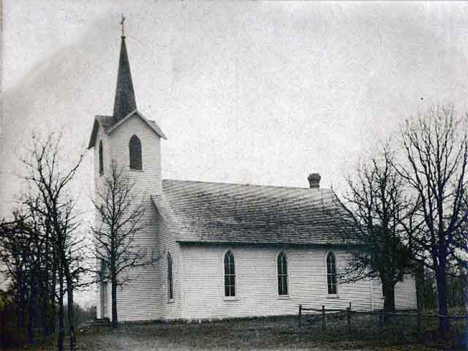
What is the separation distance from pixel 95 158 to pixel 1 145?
69.7ft

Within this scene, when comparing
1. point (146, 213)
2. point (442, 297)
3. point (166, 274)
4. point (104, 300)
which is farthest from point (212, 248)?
point (442, 297)

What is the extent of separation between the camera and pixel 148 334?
2628 centimetres

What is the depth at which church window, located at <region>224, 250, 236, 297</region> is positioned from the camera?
32938 millimetres

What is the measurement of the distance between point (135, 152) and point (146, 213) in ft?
11.2

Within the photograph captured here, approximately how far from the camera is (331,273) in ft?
118

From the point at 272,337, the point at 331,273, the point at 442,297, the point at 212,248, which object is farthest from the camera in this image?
the point at 331,273

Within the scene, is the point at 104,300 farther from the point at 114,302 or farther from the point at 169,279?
the point at 169,279

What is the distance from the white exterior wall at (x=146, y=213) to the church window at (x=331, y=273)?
31.7 ft

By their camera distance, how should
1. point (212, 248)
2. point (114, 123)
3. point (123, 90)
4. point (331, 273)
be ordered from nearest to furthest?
point (212, 248), point (114, 123), point (123, 90), point (331, 273)

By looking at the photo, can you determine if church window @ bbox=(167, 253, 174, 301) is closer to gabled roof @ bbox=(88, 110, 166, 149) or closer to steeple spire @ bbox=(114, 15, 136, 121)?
gabled roof @ bbox=(88, 110, 166, 149)

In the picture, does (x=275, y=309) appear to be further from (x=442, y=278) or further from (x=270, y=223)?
(x=442, y=278)

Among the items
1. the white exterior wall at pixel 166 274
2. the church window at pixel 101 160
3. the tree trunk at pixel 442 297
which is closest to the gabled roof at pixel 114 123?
the church window at pixel 101 160

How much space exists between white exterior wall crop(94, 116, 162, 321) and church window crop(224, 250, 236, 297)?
3717 millimetres

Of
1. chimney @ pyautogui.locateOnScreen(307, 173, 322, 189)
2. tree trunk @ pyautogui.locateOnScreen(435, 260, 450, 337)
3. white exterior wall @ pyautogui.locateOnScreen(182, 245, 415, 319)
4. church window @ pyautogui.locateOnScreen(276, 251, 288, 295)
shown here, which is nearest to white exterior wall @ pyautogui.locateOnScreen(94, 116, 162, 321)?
white exterior wall @ pyautogui.locateOnScreen(182, 245, 415, 319)
